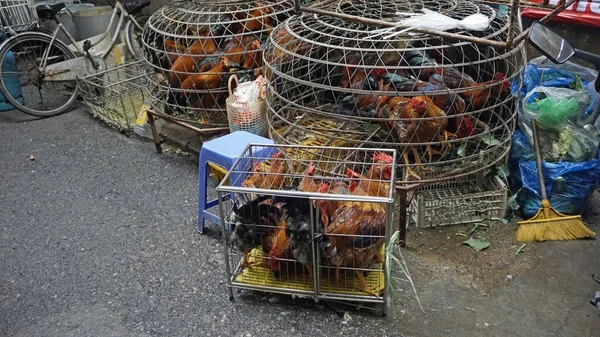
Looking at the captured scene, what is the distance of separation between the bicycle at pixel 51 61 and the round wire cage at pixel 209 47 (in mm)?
1827

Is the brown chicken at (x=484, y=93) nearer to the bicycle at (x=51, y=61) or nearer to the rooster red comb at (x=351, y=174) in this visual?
the rooster red comb at (x=351, y=174)

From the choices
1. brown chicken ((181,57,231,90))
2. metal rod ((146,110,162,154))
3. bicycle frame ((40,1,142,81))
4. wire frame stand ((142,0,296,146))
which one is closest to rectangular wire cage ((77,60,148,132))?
bicycle frame ((40,1,142,81))

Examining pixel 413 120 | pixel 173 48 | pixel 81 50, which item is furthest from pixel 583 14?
pixel 81 50

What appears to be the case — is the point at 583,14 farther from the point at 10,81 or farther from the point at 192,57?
the point at 10,81

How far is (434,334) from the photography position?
2.88 meters

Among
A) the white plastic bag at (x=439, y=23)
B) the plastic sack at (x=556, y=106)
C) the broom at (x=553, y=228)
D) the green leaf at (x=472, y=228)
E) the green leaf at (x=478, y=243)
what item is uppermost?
the white plastic bag at (x=439, y=23)

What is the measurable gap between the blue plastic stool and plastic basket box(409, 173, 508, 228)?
47.5 inches

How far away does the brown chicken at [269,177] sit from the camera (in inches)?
123

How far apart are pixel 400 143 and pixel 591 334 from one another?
1.59 m

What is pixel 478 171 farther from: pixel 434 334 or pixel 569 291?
pixel 434 334

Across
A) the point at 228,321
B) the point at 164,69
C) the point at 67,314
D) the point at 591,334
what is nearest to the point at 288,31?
the point at 164,69

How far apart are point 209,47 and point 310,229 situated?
8.01ft

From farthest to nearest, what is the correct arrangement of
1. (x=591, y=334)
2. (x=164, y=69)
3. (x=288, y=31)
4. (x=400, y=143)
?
(x=164, y=69), (x=288, y=31), (x=400, y=143), (x=591, y=334)

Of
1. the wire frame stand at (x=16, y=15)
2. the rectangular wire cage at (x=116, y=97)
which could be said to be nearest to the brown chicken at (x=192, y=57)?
the rectangular wire cage at (x=116, y=97)
